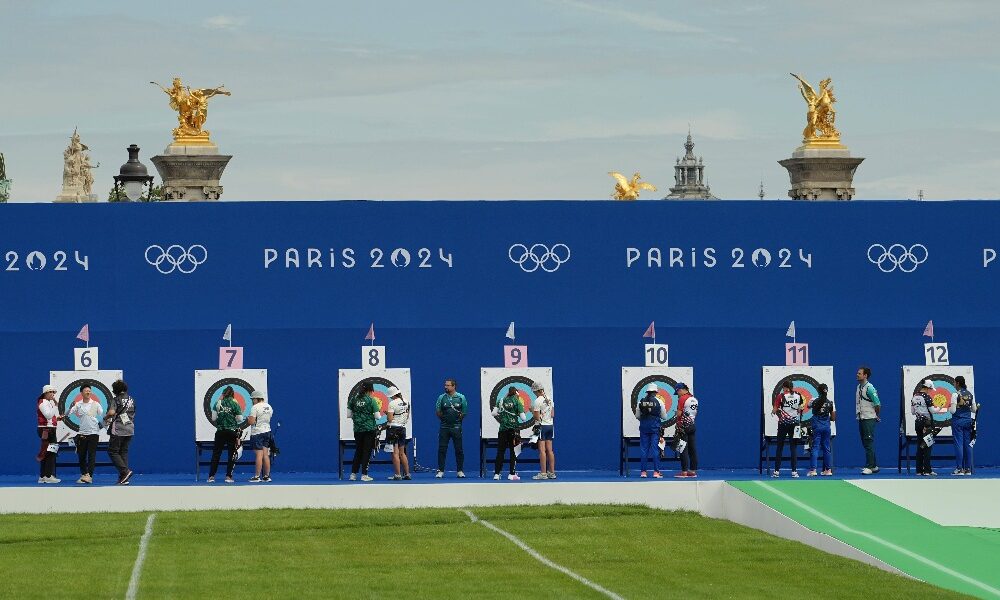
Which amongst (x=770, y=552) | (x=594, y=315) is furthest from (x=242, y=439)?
(x=770, y=552)

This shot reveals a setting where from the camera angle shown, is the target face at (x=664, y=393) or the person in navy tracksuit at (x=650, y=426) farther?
the target face at (x=664, y=393)

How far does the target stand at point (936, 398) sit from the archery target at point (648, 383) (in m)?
3.15

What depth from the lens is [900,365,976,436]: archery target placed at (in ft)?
102

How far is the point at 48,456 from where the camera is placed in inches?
1174

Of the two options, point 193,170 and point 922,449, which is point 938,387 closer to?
point 922,449

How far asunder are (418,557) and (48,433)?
9.71m

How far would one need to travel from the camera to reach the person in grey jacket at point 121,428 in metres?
29.1

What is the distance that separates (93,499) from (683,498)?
304 inches

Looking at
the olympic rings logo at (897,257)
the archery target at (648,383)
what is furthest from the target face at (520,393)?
the olympic rings logo at (897,257)

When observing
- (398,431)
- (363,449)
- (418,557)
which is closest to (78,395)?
(363,449)

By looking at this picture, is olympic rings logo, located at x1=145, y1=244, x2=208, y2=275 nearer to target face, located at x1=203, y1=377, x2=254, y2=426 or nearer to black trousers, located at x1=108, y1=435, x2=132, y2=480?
target face, located at x1=203, y1=377, x2=254, y2=426

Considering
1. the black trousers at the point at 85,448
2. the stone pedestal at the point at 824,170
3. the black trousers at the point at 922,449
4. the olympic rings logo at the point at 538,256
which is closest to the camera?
the black trousers at the point at 85,448

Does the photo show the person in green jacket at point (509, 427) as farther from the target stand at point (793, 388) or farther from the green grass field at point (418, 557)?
the target stand at point (793, 388)

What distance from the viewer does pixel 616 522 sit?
83.6 ft
